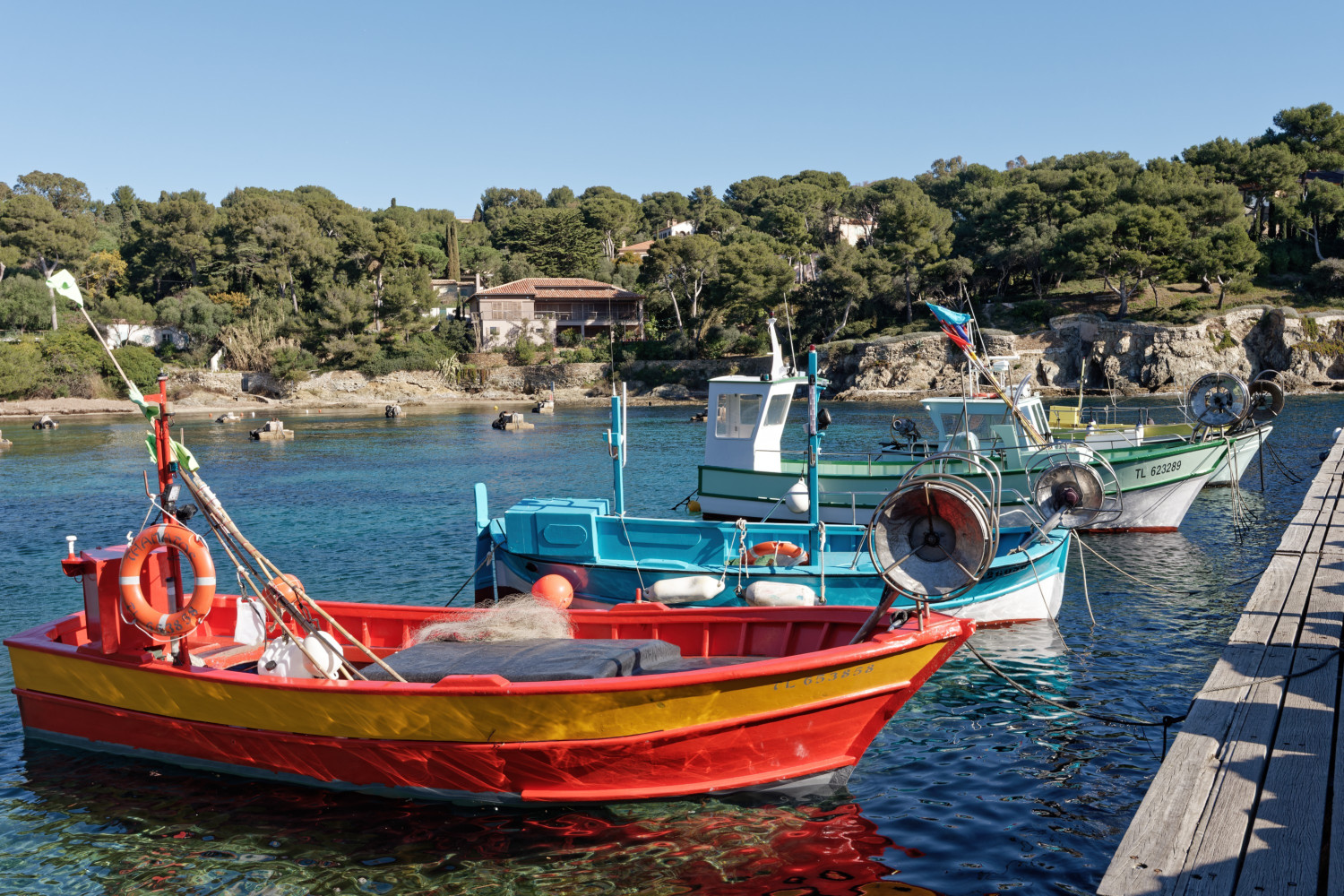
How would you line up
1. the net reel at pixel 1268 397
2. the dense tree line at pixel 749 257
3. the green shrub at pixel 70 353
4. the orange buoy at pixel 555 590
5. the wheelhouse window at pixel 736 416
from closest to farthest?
1. the orange buoy at pixel 555 590
2. the wheelhouse window at pixel 736 416
3. the net reel at pixel 1268 397
4. the dense tree line at pixel 749 257
5. the green shrub at pixel 70 353

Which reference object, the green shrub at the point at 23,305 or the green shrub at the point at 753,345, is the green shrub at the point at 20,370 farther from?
the green shrub at the point at 753,345

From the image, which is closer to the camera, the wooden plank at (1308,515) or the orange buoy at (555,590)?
the wooden plank at (1308,515)

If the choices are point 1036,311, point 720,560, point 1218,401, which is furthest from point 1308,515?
point 1036,311

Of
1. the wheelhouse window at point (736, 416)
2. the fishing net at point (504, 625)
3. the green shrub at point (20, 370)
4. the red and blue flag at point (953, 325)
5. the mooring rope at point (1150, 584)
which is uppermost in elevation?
the green shrub at point (20, 370)

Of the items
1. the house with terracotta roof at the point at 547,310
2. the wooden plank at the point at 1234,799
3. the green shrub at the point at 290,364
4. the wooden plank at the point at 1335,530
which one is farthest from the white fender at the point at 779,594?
the green shrub at the point at 290,364

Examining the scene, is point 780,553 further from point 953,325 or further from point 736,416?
point 953,325

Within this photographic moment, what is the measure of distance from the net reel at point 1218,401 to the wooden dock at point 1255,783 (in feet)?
48.7

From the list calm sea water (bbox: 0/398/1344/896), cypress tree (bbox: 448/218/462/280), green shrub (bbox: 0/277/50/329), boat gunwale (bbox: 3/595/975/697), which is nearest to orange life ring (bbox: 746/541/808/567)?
calm sea water (bbox: 0/398/1344/896)

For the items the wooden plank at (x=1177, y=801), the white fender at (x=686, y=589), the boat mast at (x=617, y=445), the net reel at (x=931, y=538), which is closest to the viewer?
the wooden plank at (x=1177, y=801)

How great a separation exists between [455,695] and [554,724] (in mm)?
868

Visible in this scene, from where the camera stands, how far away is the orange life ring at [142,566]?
8.31m

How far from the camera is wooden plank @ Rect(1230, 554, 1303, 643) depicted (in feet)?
24.6

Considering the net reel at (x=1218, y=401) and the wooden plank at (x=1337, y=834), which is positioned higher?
the net reel at (x=1218, y=401)

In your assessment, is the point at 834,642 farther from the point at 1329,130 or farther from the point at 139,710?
the point at 1329,130
